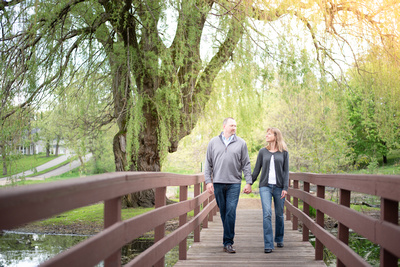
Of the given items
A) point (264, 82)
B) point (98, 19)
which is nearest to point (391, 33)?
point (264, 82)

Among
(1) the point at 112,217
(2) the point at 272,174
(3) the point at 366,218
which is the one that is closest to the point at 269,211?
(2) the point at 272,174

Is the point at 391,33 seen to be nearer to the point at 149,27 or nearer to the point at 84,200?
the point at 149,27

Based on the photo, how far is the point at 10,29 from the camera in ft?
26.6

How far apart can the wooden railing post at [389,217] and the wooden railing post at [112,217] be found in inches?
63.9

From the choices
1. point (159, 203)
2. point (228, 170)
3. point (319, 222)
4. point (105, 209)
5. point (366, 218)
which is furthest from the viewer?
point (228, 170)

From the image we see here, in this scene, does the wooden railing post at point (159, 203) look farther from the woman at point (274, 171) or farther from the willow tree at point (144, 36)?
the willow tree at point (144, 36)

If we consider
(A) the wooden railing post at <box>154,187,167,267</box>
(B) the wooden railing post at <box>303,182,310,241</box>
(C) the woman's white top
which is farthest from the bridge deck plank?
(A) the wooden railing post at <box>154,187,167,267</box>

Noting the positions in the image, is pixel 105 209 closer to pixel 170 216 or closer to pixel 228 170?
pixel 170 216

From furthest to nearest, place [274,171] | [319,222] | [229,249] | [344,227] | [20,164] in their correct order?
[20,164], [274,171], [229,249], [319,222], [344,227]

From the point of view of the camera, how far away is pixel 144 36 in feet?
34.3

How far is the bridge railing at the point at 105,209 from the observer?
1.72m

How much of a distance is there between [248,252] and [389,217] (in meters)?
3.83

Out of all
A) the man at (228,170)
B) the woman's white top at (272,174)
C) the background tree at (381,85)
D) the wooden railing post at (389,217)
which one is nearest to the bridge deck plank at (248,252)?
the man at (228,170)

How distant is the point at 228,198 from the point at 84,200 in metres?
4.12
